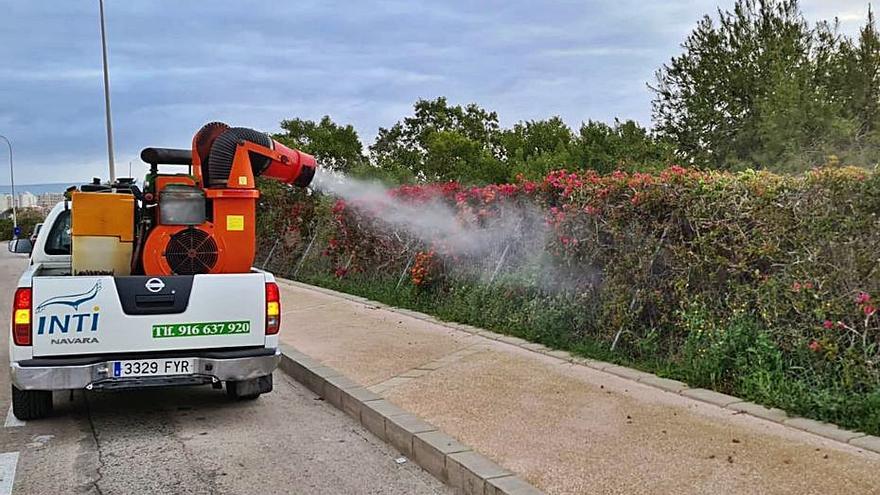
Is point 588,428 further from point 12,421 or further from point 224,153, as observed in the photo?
point 12,421

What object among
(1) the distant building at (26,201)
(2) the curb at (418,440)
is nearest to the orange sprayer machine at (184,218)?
(2) the curb at (418,440)

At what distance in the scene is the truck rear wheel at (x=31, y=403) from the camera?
6.59m

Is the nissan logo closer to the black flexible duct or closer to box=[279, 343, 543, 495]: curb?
the black flexible duct

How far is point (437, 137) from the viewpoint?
1097 inches

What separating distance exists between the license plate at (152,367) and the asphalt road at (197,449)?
51 cm

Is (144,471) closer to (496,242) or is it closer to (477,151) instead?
(496,242)

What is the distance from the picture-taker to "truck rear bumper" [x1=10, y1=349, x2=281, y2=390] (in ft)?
19.7

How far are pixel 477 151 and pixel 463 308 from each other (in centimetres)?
1798

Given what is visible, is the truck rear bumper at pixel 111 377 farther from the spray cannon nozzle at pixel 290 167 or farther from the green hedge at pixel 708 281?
the green hedge at pixel 708 281

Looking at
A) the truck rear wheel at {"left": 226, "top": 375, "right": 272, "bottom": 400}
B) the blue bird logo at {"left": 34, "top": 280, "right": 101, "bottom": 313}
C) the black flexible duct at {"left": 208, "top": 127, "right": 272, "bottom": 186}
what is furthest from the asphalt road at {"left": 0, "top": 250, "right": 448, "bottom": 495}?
the black flexible duct at {"left": 208, "top": 127, "right": 272, "bottom": 186}

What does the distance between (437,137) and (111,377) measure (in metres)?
22.3

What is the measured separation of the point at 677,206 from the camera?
7410mm

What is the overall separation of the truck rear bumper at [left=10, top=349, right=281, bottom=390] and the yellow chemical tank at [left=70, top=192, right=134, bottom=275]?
4.06 feet

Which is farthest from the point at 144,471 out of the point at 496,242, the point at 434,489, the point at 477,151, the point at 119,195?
the point at 477,151
